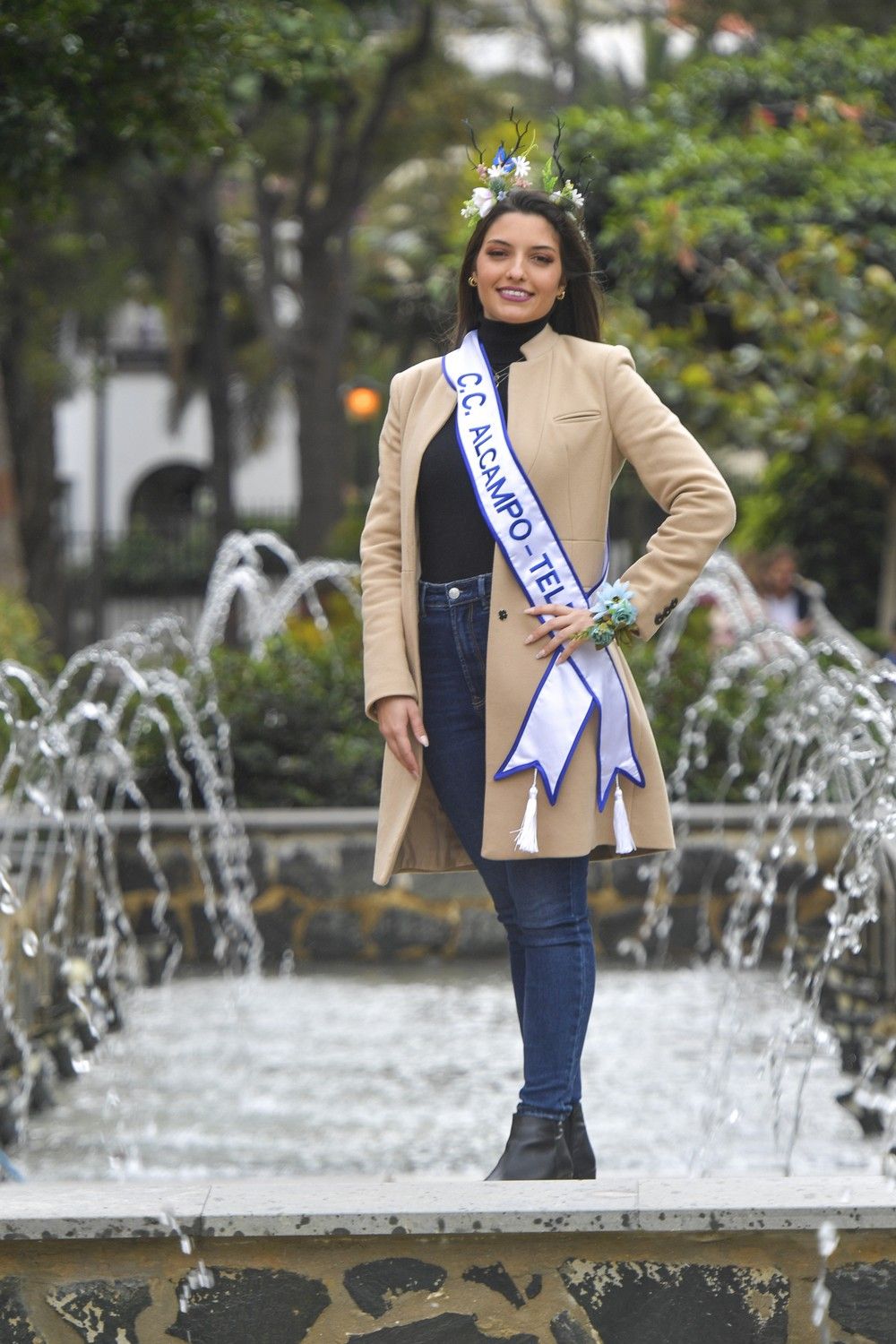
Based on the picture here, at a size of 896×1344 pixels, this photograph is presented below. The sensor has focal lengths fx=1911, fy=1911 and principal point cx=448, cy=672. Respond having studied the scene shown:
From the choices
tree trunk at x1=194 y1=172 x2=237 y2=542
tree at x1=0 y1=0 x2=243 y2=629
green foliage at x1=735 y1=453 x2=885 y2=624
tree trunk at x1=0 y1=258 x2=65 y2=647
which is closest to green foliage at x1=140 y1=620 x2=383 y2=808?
tree at x1=0 y1=0 x2=243 y2=629

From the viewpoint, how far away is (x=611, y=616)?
3006 millimetres

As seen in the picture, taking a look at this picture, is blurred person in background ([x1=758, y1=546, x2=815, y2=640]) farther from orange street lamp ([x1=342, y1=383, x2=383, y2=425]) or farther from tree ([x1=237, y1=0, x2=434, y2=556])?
orange street lamp ([x1=342, y1=383, x2=383, y2=425])

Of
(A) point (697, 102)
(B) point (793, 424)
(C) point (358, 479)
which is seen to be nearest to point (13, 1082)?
(B) point (793, 424)

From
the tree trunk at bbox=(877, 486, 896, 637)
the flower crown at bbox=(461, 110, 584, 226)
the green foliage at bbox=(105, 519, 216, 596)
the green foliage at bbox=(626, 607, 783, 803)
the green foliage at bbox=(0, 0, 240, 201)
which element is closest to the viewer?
the flower crown at bbox=(461, 110, 584, 226)

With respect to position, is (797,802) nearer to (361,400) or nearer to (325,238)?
(325,238)

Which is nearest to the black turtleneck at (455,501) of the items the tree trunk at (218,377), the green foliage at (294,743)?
the green foliage at (294,743)

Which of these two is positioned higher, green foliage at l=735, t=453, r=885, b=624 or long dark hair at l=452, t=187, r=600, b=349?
long dark hair at l=452, t=187, r=600, b=349

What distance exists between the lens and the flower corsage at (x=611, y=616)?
118 inches

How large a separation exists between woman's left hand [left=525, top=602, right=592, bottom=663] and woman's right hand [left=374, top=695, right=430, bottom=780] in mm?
241

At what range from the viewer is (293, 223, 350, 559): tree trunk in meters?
17.7

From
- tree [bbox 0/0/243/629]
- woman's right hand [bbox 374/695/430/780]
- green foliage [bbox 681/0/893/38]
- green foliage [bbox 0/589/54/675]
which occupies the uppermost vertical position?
green foliage [bbox 681/0/893/38]

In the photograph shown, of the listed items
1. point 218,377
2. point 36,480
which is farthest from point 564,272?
point 218,377

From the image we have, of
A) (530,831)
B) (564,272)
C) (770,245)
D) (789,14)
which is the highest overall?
(789,14)

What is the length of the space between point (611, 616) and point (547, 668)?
145mm
